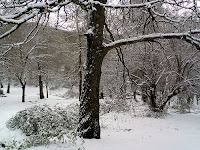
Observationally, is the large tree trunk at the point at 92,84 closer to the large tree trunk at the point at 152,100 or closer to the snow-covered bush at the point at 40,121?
the snow-covered bush at the point at 40,121

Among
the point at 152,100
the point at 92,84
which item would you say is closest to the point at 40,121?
the point at 92,84

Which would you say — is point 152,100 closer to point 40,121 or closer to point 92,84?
point 92,84

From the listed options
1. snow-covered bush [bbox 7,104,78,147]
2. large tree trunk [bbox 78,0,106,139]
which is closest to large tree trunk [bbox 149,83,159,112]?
snow-covered bush [bbox 7,104,78,147]

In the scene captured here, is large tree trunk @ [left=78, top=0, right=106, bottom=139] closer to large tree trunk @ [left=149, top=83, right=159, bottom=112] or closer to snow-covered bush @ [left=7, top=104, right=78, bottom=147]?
snow-covered bush @ [left=7, top=104, right=78, bottom=147]

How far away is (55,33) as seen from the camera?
55.9 ft

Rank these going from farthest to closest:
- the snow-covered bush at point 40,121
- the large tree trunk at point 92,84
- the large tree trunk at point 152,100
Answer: the large tree trunk at point 152,100
the snow-covered bush at point 40,121
the large tree trunk at point 92,84

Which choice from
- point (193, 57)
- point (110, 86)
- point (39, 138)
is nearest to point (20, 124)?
point (39, 138)

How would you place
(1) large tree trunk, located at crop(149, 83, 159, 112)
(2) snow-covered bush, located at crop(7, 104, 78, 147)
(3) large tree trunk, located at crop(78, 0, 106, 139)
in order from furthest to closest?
(1) large tree trunk, located at crop(149, 83, 159, 112)
(2) snow-covered bush, located at crop(7, 104, 78, 147)
(3) large tree trunk, located at crop(78, 0, 106, 139)

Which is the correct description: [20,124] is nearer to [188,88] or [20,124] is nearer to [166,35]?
[166,35]

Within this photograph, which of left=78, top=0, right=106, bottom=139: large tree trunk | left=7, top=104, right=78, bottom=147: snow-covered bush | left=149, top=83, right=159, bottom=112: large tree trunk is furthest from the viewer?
left=149, top=83, right=159, bottom=112: large tree trunk

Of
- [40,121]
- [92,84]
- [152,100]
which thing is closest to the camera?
[92,84]

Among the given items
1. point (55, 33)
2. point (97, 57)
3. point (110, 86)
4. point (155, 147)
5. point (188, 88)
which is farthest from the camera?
point (55, 33)

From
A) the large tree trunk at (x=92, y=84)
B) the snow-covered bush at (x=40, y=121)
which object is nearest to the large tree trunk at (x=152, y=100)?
the snow-covered bush at (x=40, y=121)

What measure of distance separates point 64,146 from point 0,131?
11.0 ft
